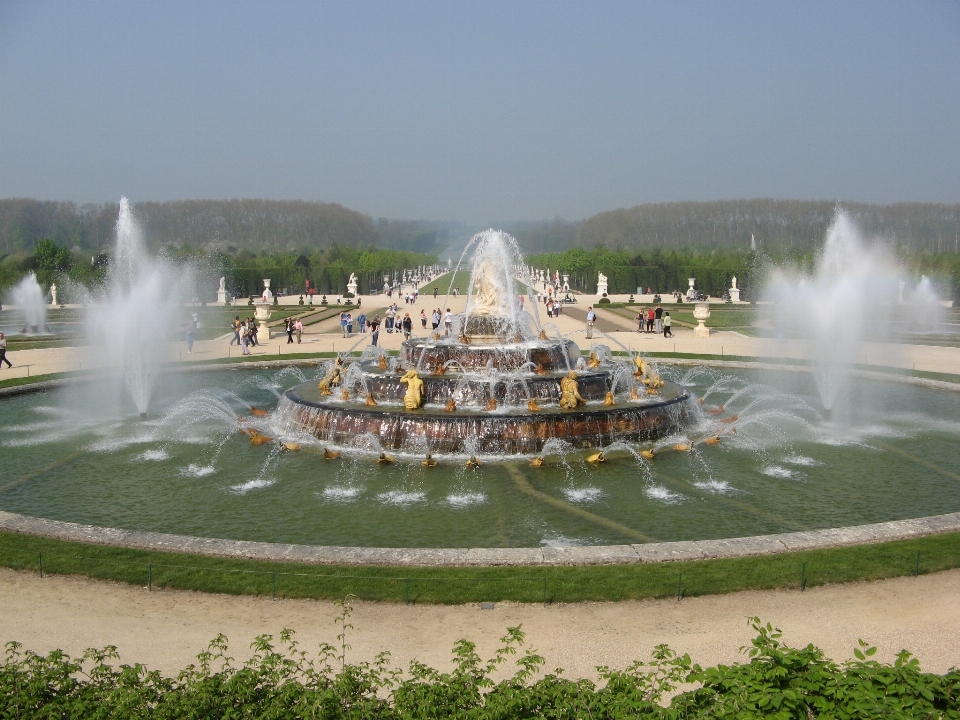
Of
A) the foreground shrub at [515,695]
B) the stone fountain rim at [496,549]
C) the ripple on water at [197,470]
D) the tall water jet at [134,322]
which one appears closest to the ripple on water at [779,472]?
the stone fountain rim at [496,549]

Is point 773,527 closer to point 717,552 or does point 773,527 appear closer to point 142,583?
point 717,552

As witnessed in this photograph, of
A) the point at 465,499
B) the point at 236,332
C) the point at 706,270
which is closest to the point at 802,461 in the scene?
→ the point at 465,499

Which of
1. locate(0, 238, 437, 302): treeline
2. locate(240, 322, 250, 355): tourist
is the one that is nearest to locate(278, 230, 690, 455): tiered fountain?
locate(240, 322, 250, 355): tourist

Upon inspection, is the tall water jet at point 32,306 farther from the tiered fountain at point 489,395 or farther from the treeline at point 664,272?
the treeline at point 664,272

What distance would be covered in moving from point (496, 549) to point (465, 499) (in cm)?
338

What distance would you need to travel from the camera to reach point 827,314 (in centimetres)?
2823

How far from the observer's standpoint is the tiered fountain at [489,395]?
17906 millimetres

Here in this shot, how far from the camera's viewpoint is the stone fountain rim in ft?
36.2

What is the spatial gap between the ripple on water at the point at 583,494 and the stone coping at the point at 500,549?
3.05 meters

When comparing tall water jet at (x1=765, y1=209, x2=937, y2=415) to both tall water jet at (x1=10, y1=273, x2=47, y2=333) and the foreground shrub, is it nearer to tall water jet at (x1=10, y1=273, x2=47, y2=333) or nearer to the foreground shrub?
the foreground shrub

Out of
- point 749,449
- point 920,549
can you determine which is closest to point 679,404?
point 749,449

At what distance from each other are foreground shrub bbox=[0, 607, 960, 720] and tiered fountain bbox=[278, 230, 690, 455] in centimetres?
1104

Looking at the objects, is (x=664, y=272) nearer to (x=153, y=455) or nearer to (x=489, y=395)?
(x=489, y=395)

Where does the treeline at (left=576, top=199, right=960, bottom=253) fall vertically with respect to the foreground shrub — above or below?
above
